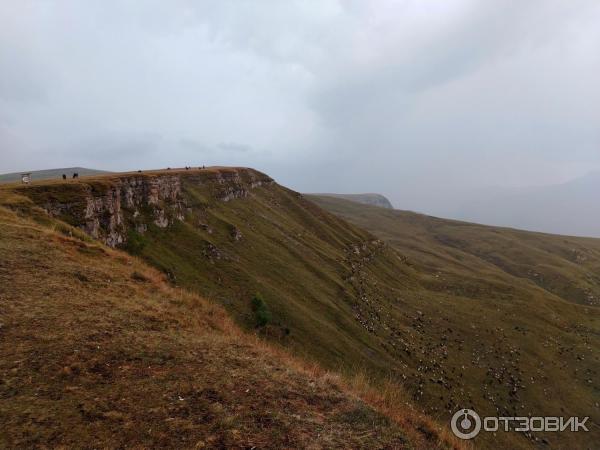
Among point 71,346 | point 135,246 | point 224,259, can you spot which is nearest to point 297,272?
point 224,259

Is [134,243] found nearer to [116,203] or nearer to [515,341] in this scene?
[116,203]

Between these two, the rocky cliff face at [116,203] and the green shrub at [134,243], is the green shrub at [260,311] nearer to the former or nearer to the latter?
the green shrub at [134,243]

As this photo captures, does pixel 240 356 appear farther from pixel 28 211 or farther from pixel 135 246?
pixel 135 246

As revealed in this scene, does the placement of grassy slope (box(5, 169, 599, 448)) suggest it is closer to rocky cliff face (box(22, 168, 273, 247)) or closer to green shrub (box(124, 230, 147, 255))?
green shrub (box(124, 230, 147, 255))

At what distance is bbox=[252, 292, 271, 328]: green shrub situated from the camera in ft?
149

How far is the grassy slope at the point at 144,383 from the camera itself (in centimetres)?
1084

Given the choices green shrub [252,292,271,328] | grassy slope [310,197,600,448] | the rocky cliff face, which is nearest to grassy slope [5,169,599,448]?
grassy slope [310,197,600,448]

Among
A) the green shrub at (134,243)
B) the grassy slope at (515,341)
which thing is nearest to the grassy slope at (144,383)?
the green shrub at (134,243)

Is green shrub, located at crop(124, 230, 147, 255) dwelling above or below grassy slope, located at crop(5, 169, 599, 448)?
above

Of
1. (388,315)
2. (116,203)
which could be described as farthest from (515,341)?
(116,203)

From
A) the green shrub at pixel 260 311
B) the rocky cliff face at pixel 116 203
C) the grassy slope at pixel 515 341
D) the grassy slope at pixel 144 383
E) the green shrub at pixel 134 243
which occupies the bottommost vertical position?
the grassy slope at pixel 515 341

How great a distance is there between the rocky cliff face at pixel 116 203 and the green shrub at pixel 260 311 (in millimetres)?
19446

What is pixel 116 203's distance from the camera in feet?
148

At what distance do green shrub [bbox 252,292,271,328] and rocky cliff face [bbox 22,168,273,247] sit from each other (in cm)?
1945
